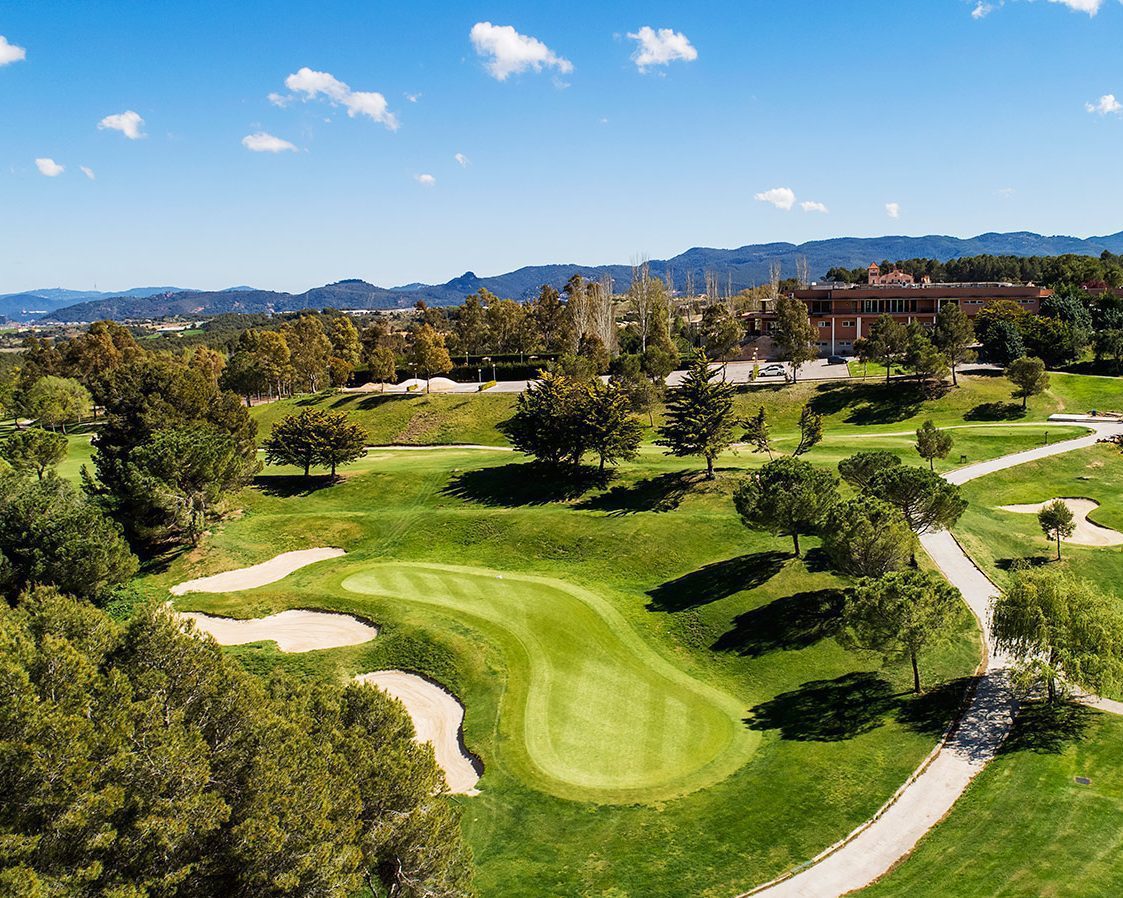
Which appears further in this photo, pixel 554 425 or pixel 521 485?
pixel 521 485

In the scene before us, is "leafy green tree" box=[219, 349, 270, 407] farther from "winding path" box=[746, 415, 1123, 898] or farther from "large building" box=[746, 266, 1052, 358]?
"winding path" box=[746, 415, 1123, 898]

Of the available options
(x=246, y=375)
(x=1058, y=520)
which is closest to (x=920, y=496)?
(x=1058, y=520)

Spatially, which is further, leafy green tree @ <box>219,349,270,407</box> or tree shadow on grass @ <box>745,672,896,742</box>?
leafy green tree @ <box>219,349,270,407</box>

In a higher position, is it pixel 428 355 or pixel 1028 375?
pixel 428 355

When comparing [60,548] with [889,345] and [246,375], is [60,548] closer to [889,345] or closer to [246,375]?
[246,375]

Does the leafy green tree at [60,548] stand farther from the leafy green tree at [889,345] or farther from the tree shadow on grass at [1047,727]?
A: the leafy green tree at [889,345]

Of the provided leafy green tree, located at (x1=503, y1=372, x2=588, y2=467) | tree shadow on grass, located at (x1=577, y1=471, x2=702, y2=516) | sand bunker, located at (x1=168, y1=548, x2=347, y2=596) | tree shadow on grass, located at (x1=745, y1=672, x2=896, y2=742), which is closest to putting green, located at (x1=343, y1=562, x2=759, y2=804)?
tree shadow on grass, located at (x1=745, y1=672, x2=896, y2=742)
